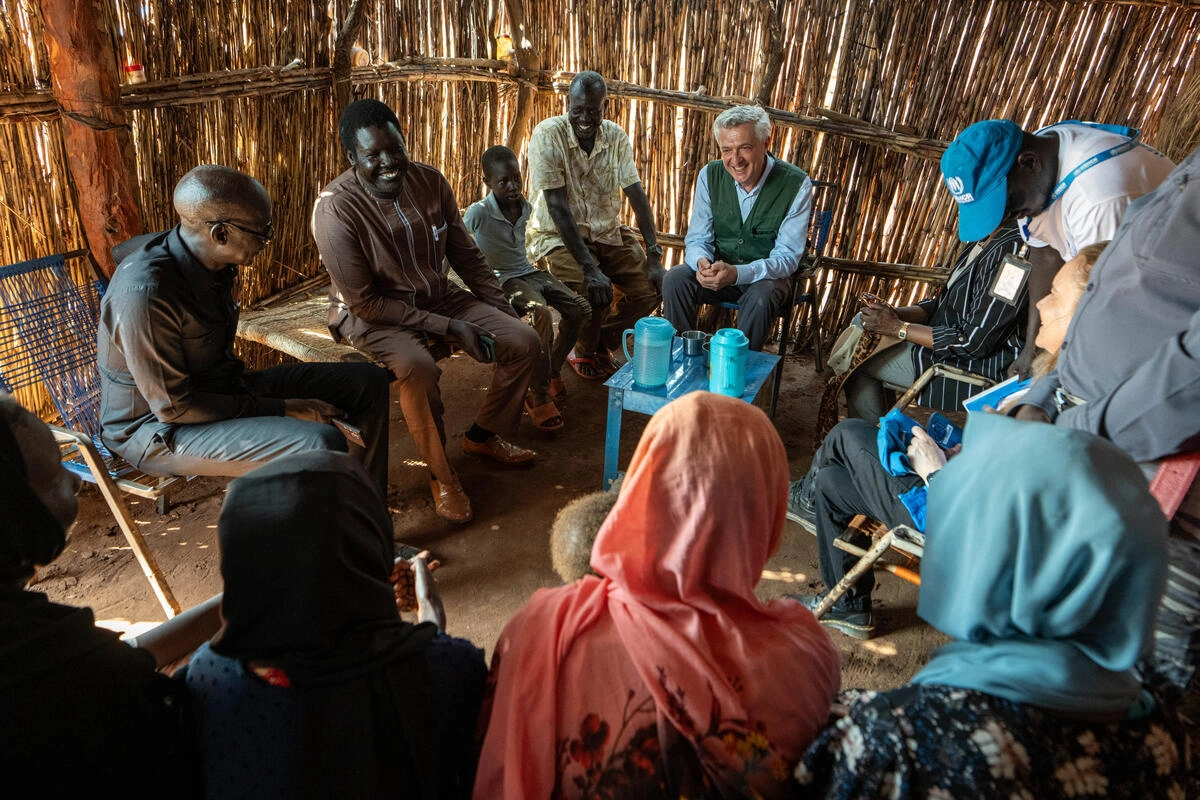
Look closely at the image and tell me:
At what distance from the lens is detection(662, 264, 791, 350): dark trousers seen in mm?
4234

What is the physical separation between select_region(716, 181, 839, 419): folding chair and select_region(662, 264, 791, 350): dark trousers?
7cm

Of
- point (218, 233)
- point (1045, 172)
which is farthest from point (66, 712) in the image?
point (1045, 172)

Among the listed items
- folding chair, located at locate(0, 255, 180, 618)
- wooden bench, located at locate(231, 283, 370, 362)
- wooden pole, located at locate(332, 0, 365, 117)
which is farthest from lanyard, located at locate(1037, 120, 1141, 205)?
wooden pole, located at locate(332, 0, 365, 117)

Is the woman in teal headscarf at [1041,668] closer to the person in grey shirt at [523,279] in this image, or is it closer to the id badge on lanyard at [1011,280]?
the id badge on lanyard at [1011,280]

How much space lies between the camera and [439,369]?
3432 mm

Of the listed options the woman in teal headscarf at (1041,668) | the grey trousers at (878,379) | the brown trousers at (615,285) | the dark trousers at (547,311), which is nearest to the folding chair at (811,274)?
the grey trousers at (878,379)

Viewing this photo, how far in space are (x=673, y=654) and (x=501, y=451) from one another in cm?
269

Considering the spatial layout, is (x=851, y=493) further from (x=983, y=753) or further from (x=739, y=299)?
(x=739, y=299)

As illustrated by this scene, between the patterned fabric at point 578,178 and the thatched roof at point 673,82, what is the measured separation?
827 mm

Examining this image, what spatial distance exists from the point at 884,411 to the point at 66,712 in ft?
11.7

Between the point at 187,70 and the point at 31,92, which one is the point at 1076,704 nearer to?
the point at 31,92

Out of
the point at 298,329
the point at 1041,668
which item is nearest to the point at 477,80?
the point at 298,329

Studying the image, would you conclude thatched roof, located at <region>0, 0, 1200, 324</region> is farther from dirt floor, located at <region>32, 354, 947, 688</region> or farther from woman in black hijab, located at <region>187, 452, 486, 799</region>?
woman in black hijab, located at <region>187, 452, 486, 799</region>

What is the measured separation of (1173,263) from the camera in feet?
5.89
